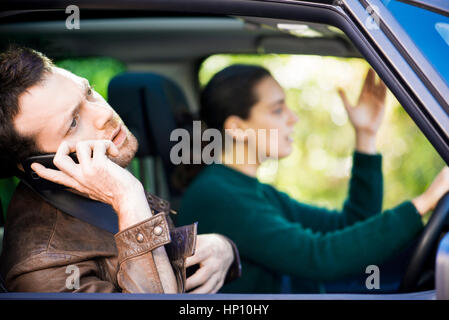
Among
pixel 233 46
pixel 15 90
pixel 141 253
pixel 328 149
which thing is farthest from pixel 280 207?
pixel 328 149

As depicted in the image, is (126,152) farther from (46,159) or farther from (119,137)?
(46,159)

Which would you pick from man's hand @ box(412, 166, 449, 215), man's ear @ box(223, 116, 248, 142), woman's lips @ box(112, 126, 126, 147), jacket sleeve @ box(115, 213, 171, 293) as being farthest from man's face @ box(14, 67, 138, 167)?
man's hand @ box(412, 166, 449, 215)

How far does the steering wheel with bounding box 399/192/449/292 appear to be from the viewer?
186 cm

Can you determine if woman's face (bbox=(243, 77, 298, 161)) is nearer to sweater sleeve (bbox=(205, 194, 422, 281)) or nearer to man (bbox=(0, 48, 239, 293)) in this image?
sweater sleeve (bbox=(205, 194, 422, 281))

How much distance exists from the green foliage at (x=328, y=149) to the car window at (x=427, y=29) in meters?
5.04

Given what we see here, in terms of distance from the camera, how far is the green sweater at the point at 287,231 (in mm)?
1880

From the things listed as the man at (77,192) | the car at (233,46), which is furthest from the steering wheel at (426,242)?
the man at (77,192)

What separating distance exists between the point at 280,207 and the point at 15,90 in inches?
55.4

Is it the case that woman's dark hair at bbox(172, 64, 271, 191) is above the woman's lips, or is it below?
above

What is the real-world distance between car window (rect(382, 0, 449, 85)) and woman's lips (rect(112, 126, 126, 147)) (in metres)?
0.84

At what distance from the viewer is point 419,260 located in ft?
6.13

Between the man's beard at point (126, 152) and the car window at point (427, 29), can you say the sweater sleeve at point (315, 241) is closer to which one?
the man's beard at point (126, 152)
